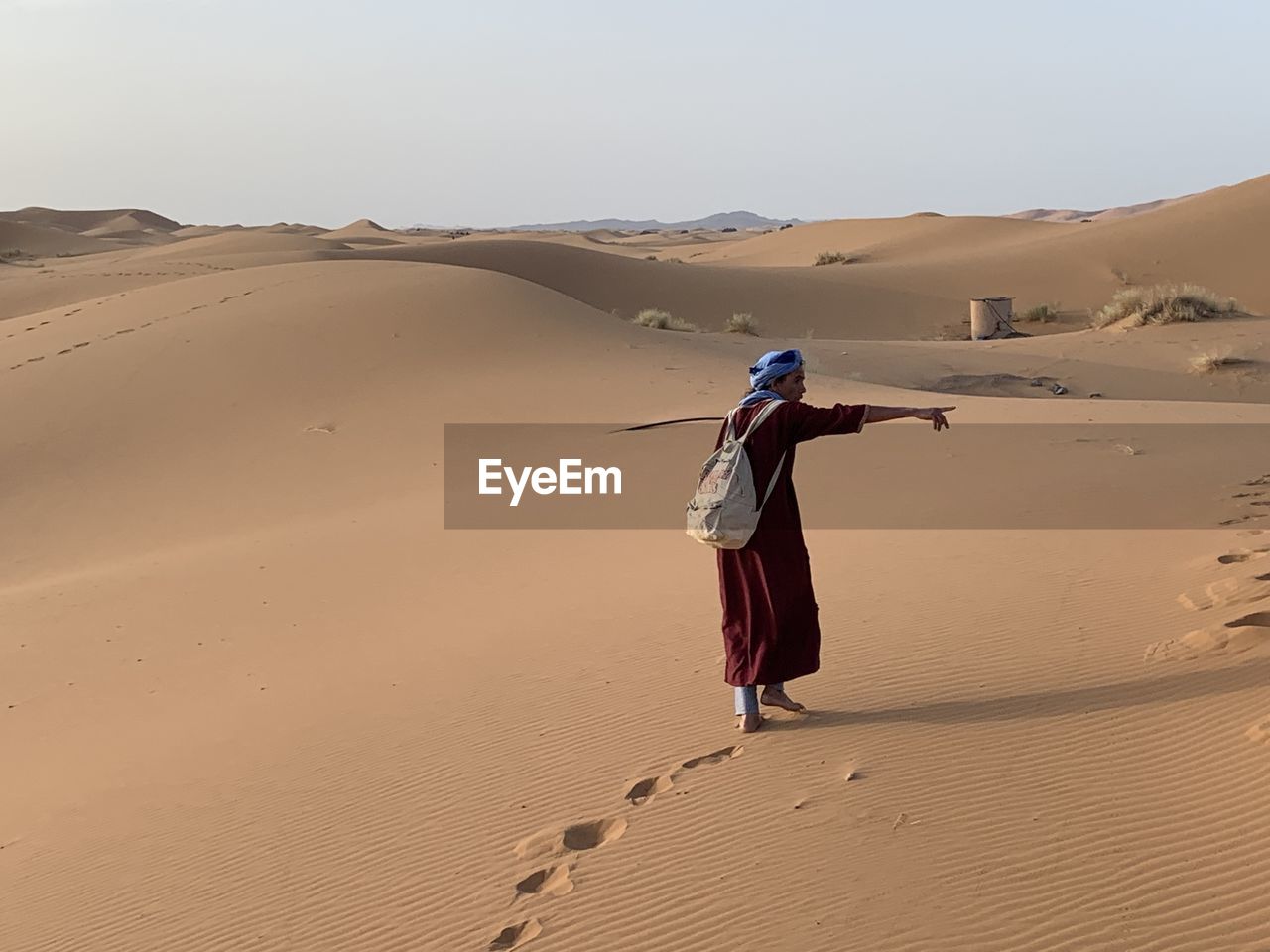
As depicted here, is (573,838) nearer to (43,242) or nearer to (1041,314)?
(1041,314)

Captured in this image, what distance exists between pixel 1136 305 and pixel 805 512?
14.7m

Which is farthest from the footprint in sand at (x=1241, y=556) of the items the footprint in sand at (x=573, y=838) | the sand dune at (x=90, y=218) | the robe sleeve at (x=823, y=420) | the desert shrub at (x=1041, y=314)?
the sand dune at (x=90, y=218)

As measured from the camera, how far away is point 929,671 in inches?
231

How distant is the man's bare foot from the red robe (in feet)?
0.50

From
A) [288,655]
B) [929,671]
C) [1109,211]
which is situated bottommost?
[288,655]

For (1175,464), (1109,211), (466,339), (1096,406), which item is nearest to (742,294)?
(466,339)

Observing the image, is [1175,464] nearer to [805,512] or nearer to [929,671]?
[805,512]

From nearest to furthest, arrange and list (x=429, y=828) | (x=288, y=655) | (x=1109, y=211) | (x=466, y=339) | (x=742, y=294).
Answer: (x=429, y=828)
(x=288, y=655)
(x=466, y=339)
(x=742, y=294)
(x=1109, y=211)

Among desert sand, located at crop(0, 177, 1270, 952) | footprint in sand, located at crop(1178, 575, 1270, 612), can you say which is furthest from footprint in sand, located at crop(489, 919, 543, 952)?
footprint in sand, located at crop(1178, 575, 1270, 612)

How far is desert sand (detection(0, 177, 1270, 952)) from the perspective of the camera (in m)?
4.06

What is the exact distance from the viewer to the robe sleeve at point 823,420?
15.8 ft

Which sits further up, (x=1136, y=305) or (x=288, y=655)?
(x=1136, y=305)
